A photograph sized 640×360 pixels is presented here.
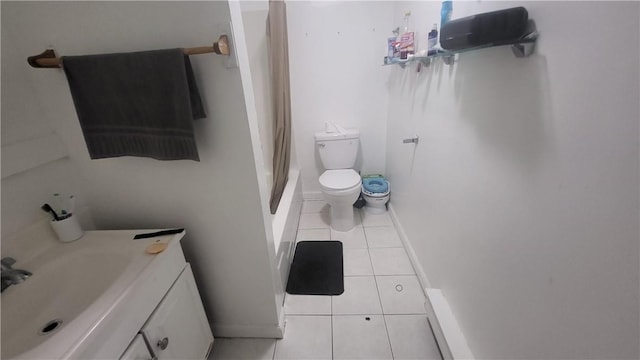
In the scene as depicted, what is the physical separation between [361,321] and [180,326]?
35.1 inches

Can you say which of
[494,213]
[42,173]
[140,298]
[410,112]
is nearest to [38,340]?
[140,298]

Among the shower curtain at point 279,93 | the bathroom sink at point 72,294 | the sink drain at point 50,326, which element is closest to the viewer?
the bathroom sink at point 72,294

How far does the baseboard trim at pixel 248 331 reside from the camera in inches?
51.9

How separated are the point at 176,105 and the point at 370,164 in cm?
199

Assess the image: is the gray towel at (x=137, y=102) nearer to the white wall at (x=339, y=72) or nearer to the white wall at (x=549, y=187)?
the white wall at (x=549, y=187)

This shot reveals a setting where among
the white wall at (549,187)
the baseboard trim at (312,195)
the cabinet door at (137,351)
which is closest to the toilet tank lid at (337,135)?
the baseboard trim at (312,195)

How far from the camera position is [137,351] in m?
0.78

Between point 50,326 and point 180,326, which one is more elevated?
point 50,326

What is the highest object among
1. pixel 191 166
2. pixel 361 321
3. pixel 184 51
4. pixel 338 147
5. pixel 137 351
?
pixel 184 51

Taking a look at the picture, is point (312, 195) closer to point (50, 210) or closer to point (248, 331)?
point (248, 331)

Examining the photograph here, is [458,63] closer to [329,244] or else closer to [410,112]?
[410,112]

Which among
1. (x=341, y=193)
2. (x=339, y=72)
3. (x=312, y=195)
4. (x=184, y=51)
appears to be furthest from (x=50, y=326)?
(x=339, y=72)

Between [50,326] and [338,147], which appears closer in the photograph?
[50,326]

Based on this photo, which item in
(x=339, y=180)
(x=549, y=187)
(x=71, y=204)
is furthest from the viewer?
(x=339, y=180)
